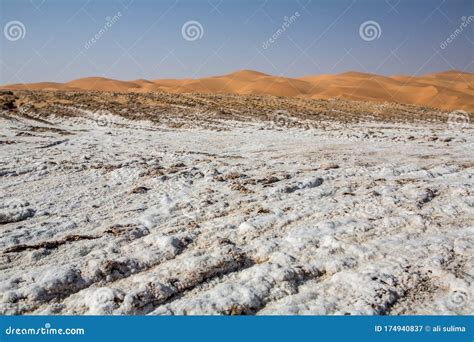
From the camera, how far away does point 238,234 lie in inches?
197

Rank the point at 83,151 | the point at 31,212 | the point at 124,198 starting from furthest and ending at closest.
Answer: the point at 83,151 < the point at 124,198 < the point at 31,212

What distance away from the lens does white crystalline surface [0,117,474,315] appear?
3.73 m

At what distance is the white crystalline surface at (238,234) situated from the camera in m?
3.73

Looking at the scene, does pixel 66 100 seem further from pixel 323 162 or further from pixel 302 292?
pixel 302 292

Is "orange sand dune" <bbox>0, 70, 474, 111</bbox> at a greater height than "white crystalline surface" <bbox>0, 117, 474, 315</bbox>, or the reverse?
"orange sand dune" <bbox>0, 70, 474, 111</bbox>

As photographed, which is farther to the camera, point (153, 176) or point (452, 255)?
point (153, 176)

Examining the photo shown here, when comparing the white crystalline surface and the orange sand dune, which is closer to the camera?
the white crystalline surface

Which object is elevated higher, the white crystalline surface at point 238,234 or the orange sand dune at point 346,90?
the orange sand dune at point 346,90

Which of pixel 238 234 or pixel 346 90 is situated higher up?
pixel 346 90

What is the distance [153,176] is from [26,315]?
4281 mm

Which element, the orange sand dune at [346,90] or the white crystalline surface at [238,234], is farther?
the orange sand dune at [346,90]

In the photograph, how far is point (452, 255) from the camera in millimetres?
4305

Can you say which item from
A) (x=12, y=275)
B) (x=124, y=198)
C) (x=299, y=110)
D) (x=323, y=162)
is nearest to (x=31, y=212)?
(x=124, y=198)

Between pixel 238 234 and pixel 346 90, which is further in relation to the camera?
pixel 346 90
